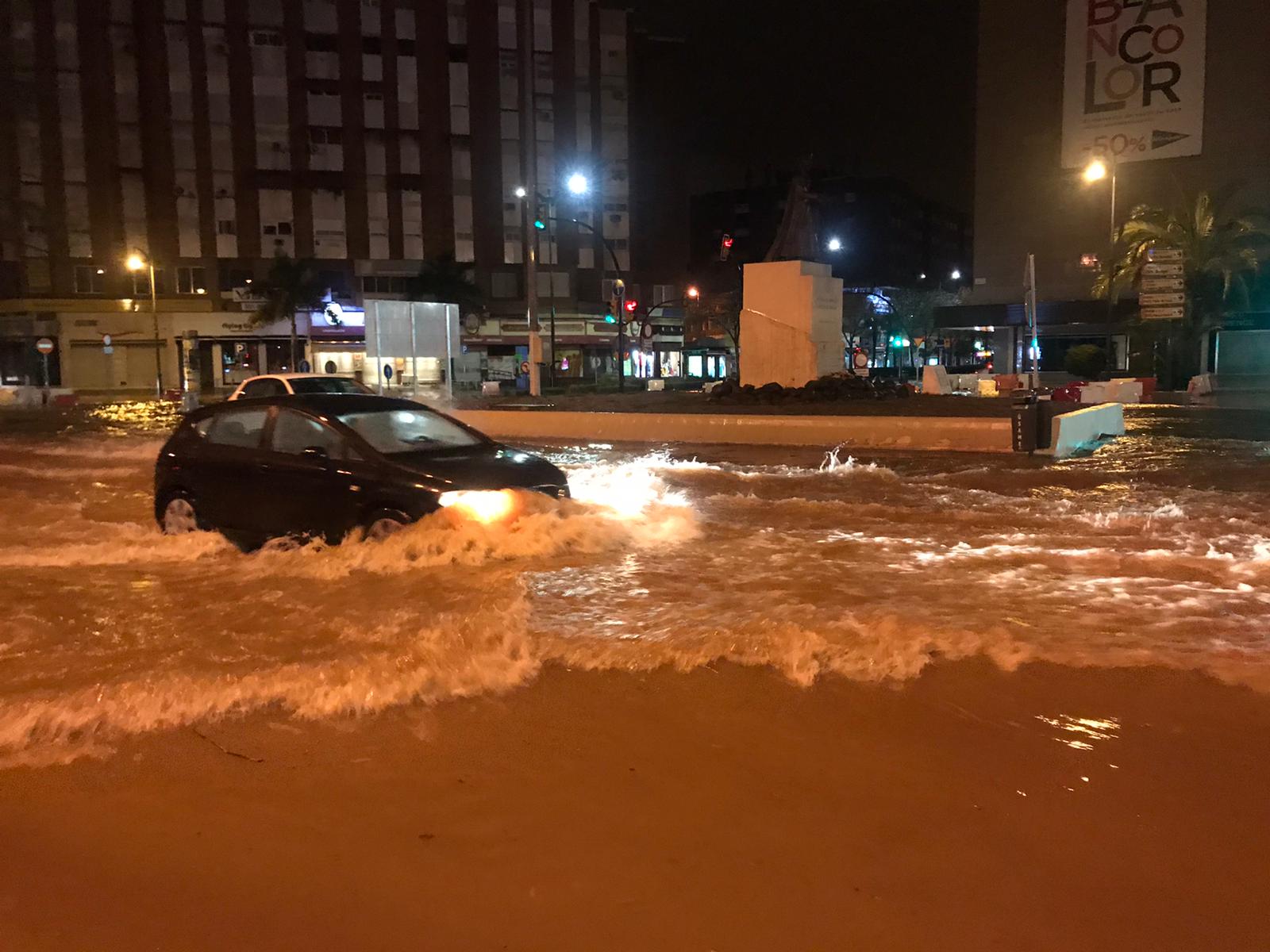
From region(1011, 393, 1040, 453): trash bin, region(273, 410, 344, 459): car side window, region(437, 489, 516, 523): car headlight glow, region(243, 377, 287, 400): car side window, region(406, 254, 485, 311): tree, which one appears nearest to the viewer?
region(437, 489, 516, 523): car headlight glow

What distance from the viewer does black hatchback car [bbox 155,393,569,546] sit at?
7.79 meters

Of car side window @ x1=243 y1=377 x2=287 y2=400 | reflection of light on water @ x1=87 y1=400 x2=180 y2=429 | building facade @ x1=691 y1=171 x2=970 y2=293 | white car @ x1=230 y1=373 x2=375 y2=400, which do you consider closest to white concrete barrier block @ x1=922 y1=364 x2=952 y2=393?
white car @ x1=230 y1=373 x2=375 y2=400

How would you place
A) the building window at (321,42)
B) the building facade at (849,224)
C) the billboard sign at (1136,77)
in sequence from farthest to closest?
the building facade at (849,224)
the building window at (321,42)
the billboard sign at (1136,77)

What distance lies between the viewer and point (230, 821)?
3.75 metres

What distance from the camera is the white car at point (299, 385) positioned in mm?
15992

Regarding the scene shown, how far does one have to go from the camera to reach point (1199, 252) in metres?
34.4

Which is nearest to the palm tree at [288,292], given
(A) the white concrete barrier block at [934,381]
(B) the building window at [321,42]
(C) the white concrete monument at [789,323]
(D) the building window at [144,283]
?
(D) the building window at [144,283]

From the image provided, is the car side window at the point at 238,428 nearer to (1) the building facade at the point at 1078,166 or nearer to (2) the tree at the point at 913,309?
(1) the building facade at the point at 1078,166

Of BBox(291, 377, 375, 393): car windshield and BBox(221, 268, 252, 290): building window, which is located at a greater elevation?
BBox(221, 268, 252, 290): building window

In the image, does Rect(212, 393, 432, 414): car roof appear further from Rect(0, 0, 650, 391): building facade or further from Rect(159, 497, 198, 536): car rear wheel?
Rect(0, 0, 650, 391): building facade

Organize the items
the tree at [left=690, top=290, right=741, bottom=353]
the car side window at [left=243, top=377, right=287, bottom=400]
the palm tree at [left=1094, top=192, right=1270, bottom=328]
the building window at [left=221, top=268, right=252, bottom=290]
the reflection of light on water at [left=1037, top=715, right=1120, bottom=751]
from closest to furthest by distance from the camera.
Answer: the reflection of light on water at [left=1037, top=715, right=1120, bottom=751]
the car side window at [left=243, top=377, right=287, bottom=400]
the palm tree at [left=1094, top=192, right=1270, bottom=328]
the building window at [left=221, top=268, right=252, bottom=290]
the tree at [left=690, top=290, right=741, bottom=353]

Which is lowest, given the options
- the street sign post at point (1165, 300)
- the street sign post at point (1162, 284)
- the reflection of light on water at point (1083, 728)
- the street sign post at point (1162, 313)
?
the reflection of light on water at point (1083, 728)

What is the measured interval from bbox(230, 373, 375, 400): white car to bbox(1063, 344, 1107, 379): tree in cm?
3166

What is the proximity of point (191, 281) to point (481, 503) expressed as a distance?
56077 mm
